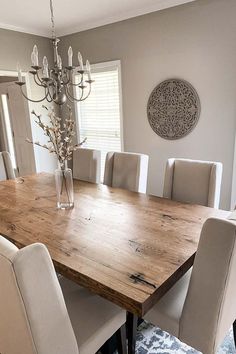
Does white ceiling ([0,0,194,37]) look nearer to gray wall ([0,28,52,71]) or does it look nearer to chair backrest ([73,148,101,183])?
gray wall ([0,28,52,71])

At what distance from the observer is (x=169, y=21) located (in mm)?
3141

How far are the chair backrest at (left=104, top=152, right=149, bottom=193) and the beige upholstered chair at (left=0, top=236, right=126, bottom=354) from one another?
4.78 ft

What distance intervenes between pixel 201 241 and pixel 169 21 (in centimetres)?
294

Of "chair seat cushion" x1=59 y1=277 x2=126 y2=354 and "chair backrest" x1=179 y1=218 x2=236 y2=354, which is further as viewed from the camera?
"chair seat cushion" x1=59 y1=277 x2=126 y2=354

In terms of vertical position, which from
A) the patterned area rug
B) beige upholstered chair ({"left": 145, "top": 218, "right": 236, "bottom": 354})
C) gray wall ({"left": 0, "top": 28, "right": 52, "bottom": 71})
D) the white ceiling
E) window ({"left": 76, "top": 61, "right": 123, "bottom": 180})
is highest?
the white ceiling

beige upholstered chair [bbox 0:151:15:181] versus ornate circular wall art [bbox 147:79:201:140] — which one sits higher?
ornate circular wall art [bbox 147:79:201:140]

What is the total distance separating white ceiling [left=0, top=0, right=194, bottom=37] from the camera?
3010 mm

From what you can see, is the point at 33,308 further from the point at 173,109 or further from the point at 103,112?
the point at 103,112

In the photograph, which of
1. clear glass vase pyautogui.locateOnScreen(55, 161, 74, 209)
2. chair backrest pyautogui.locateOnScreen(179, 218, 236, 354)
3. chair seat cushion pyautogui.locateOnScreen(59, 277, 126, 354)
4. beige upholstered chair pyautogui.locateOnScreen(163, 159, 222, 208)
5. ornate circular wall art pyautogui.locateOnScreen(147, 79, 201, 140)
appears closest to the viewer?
chair backrest pyautogui.locateOnScreen(179, 218, 236, 354)

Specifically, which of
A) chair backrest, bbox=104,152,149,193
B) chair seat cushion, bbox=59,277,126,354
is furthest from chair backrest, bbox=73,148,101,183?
chair seat cushion, bbox=59,277,126,354

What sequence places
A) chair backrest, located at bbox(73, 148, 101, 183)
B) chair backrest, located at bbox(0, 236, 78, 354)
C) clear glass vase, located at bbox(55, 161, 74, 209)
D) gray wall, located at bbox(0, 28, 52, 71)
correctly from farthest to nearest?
gray wall, located at bbox(0, 28, 52, 71), chair backrest, located at bbox(73, 148, 101, 183), clear glass vase, located at bbox(55, 161, 74, 209), chair backrest, located at bbox(0, 236, 78, 354)

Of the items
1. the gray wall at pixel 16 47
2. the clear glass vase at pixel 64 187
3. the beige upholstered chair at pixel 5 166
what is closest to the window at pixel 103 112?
the gray wall at pixel 16 47

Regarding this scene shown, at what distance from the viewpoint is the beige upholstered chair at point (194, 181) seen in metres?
2.06

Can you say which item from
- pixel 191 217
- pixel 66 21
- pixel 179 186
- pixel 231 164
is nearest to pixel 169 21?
pixel 66 21
